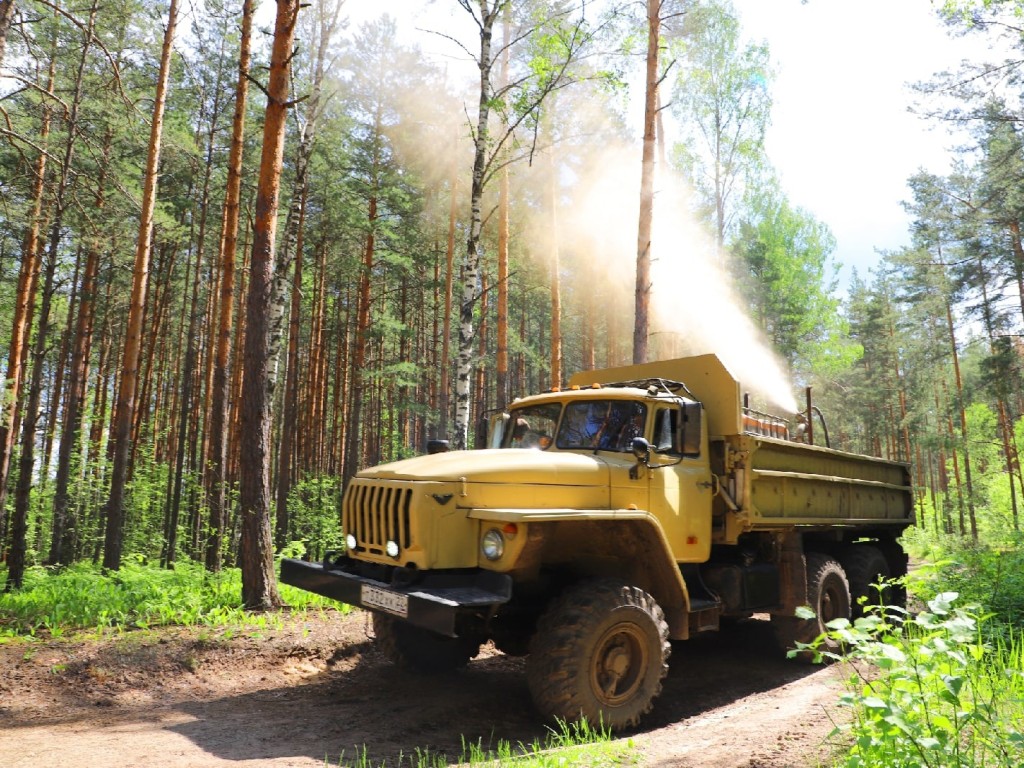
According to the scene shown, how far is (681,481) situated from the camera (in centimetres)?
612

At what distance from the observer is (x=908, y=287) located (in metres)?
32.0

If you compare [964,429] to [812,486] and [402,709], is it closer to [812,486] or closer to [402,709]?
[812,486]

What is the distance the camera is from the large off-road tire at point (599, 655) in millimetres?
4652

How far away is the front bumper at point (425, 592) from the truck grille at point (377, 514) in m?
0.26

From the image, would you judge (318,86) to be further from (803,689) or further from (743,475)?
(803,689)

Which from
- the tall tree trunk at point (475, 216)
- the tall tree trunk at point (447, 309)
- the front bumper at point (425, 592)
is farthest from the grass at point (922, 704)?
the tall tree trunk at point (447, 309)

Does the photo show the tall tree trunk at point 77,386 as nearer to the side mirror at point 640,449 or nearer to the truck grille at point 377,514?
the truck grille at point 377,514

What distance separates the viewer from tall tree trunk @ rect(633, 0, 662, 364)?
12305mm

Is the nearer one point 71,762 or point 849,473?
point 71,762

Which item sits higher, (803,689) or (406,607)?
(406,607)

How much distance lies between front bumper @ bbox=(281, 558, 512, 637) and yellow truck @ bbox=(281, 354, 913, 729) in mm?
14

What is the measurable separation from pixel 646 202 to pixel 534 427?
7.65 metres

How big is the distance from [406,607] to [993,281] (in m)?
23.8

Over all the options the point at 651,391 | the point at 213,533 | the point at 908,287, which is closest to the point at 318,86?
the point at 213,533
